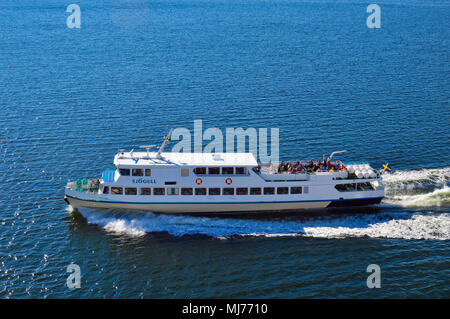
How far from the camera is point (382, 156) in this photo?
78.8 m

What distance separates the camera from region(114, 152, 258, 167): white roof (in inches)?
2539

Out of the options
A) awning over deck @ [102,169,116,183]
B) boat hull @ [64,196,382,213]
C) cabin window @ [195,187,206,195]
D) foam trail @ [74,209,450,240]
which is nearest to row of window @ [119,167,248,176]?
awning over deck @ [102,169,116,183]

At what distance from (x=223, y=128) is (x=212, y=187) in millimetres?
25370

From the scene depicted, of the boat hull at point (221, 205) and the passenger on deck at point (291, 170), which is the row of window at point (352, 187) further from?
the passenger on deck at point (291, 170)

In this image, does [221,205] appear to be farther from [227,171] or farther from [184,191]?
[184,191]

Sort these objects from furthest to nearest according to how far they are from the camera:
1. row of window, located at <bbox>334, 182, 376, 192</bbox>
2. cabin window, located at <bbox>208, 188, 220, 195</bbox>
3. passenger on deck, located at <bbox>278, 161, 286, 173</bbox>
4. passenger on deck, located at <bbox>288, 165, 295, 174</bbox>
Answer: passenger on deck, located at <bbox>278, 161, 286, 173</bbox>, row of window, located at <bbox>334, 182, 376, 192</bbox>, passenger on deck, located at <bbox>288, 165, 295, 174</bbox>, cabin window, located at <bbox>208, 188, 220, 195</bbox>

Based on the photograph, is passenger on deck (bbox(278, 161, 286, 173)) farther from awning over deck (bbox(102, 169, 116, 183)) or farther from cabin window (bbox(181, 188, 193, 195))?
awning over deck (bbox(102, 169, 116, 183))

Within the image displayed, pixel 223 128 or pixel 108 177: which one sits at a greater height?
pixel 223 128

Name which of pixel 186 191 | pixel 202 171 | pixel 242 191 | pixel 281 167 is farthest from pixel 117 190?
pixel 281 167

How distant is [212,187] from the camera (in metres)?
64.9

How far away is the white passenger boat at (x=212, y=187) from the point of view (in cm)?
6450

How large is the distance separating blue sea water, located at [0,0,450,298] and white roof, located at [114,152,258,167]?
6528 mm

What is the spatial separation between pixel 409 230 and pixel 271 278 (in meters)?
18.6

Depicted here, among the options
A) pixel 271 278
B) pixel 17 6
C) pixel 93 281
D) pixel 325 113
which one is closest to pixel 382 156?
pixel 325 113
